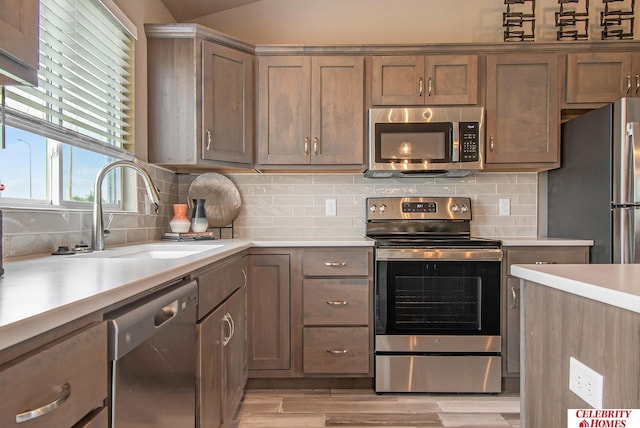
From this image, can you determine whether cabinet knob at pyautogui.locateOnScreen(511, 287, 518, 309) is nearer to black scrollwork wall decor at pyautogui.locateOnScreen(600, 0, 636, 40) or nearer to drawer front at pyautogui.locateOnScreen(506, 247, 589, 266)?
drawer front at pyautogui.locateOnScreen(506, 247, 589, 266)

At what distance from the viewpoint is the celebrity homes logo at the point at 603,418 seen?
72 centimetres

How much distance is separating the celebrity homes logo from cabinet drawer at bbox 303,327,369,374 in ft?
4.87

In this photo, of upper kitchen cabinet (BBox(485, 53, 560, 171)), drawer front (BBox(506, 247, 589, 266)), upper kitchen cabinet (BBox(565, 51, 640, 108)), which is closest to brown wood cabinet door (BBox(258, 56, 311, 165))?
upper kitchen cabinet (BBox(485, 53, 560, 171))

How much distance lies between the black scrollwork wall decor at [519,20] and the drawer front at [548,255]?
5.02ft

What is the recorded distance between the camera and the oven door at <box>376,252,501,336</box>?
89.6 inches

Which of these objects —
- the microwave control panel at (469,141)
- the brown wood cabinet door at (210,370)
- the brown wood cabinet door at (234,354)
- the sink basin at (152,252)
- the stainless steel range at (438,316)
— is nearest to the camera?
the brown wood cabinet door at (210,370)

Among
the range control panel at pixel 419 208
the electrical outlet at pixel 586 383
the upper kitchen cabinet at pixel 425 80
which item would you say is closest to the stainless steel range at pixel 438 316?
the range control panel at pixel 419 208

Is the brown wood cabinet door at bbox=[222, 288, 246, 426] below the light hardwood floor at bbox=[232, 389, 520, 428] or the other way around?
the other way around

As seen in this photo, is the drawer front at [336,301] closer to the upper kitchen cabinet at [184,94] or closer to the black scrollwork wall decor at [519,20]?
the upper kitchen cabinet at [184,94]

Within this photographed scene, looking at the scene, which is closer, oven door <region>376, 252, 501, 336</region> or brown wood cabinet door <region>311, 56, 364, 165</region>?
oven door <region>376, 252, 501, 336</region>

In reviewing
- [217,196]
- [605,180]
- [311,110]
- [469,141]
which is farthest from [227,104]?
[605,180]

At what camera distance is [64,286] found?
78 cm

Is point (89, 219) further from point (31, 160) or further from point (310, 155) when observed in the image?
point (310, 155)

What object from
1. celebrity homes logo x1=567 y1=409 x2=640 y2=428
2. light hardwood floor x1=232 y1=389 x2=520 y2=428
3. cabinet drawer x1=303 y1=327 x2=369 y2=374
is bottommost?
light hardwood floor x1=232 y1=389 x2=520 y2=428
